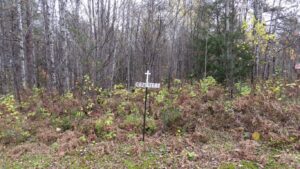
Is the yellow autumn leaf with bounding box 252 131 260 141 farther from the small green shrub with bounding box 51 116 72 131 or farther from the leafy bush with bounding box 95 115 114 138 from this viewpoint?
the small green shrub with bounding box 51 116 72 131

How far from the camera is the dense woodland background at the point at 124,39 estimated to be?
862 centimetres

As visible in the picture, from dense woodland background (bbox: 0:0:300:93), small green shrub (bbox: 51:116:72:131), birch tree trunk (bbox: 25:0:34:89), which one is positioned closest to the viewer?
small green shrub (bbox: 51:116:72:131)

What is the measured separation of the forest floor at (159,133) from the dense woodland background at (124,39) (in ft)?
4.79

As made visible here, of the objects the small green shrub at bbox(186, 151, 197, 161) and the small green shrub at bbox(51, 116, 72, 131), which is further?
the small green shrub at bbox(51, 116, 72, 131)

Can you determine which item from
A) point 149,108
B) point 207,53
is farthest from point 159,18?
point 149,108

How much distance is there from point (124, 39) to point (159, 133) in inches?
425

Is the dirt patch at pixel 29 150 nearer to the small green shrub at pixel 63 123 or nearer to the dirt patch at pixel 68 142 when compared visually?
the dirt patch at pixel 68 142

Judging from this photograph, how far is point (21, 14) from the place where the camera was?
999cm

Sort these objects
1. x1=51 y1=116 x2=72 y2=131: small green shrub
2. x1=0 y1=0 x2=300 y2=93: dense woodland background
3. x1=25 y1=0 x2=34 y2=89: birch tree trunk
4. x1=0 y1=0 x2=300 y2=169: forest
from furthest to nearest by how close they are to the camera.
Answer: x1=25 y1=0 x2=34 y2=89: birch tree trunk < x1=0 y1=0 x2=300 y2=93: dense woodland background < x1=51 y1=116 x2=72 y2=131: small green shrub < x1=0 y1=0 x2=300 y2=169: forest

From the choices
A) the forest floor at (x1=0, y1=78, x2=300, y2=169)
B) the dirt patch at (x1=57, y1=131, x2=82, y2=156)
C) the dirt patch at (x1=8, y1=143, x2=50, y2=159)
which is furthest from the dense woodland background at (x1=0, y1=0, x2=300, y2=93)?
the dirt patch at (x1=8, y1=143, x2=50, y2=159)

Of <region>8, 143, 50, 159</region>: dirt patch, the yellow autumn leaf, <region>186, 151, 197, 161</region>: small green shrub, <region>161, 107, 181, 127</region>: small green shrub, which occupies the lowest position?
<region>8, 143, 50, 159</region>: dirt patch

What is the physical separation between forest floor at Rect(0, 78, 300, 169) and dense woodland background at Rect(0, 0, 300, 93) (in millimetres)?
1461

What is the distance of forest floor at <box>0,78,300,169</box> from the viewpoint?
448cm

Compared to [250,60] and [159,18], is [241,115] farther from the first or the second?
[159,18]
